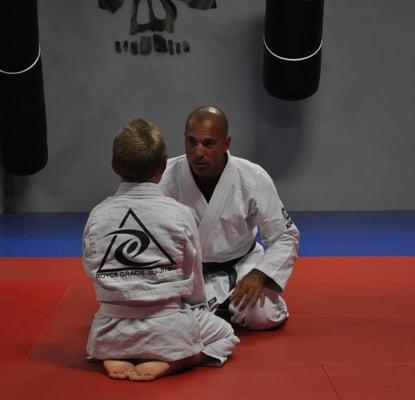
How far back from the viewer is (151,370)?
284cm

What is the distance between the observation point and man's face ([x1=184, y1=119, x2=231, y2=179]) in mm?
3354

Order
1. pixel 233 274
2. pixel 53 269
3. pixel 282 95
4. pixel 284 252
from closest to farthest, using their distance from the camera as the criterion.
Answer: pixel 284 252 → pixel 233 274 → pixel 53 269 → pixel 282 95

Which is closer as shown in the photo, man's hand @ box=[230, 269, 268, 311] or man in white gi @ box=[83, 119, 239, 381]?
man in white gi @ box=[83, 119, 239, 381]

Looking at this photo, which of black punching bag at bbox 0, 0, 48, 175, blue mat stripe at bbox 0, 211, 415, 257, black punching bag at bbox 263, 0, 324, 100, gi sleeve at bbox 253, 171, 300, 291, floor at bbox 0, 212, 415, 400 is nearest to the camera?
floor at bbox 0, 212, 415, 400

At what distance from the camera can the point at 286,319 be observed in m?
3.65

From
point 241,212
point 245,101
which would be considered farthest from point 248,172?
point 245,101

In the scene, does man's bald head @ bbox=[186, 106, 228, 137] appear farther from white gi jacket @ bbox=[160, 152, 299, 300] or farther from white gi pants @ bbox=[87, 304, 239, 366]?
white gi pants @ bbox=[87, 304, 239, 366]

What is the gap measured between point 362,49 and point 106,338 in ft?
16.0

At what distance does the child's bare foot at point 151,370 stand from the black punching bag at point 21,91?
3736 mm

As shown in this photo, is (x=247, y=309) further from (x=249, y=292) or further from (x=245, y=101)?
(x=245, y=101)

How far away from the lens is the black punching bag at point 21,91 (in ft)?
19.3

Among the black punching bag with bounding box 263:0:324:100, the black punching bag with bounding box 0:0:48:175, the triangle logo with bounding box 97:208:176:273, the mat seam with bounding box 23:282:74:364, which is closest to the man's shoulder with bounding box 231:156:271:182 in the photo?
the triangle logo with bounding box 97:208:176:273

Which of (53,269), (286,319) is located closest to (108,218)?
(286,319)

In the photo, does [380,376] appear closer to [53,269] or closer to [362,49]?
[53,269]
